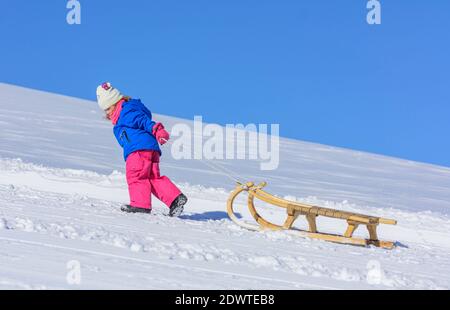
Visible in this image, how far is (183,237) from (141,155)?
5.31 feet

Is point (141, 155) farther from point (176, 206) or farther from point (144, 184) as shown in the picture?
point (176, 206)

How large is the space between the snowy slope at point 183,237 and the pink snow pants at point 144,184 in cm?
27

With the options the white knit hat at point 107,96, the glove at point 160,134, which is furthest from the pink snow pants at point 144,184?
the white knit hat at point 107,96

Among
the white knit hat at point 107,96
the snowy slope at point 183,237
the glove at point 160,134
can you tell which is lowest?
the snowy slope at point 183,237

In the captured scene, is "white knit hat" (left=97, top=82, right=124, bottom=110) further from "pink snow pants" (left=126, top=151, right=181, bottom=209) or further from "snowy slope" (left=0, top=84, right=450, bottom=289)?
"snowy slope" (left=0, top=84, right=450, bottom=289)

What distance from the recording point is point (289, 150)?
18969 millimetres

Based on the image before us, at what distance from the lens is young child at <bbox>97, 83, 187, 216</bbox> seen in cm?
633

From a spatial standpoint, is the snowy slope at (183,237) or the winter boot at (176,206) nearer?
the snowy slope at (183,237)

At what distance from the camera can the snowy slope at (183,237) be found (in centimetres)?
360

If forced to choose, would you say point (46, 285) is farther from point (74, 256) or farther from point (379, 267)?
point (379, 267)

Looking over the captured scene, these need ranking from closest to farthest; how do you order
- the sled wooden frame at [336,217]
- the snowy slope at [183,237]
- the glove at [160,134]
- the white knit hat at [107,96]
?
the snowy slope at [183,237]
the sled wooden frame at [336,217]
the glove at [160,134]
the white knit hat at [107,96]

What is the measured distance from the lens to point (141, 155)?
6434 millimetres

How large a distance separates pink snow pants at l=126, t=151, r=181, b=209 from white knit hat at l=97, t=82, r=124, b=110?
67cm

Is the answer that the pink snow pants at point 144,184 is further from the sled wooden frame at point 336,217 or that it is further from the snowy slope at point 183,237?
the sled wooden frame at point 336,217
